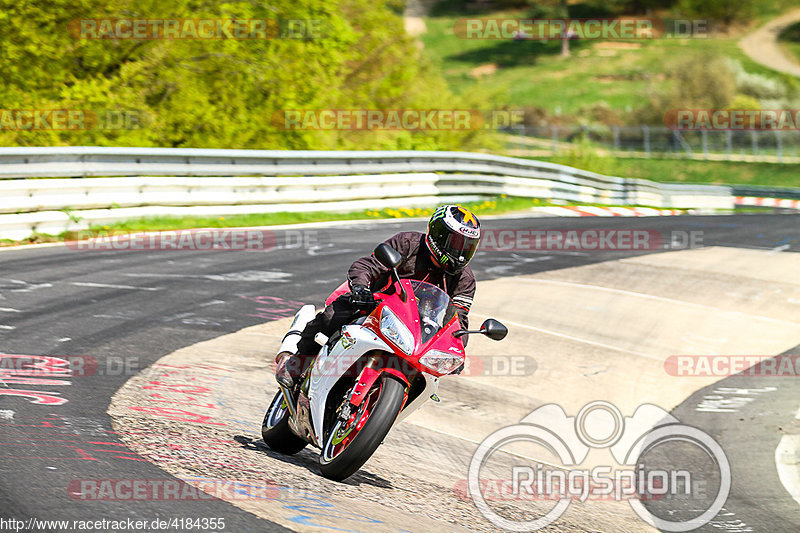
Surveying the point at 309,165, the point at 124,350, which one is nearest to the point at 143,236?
the point at 309,165

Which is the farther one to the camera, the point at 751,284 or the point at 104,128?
the point at 104,128

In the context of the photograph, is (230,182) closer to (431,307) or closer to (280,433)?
(280,433)

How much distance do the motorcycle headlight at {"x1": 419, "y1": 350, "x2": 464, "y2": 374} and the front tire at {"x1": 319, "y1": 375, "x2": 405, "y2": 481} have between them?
0.22m

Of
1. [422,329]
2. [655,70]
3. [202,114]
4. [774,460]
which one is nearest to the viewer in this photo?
[422,329]

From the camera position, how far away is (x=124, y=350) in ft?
28.2

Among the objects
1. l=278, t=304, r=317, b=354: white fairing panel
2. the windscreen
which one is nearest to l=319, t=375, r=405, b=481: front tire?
the windscreen

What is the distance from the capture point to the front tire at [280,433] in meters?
6.48

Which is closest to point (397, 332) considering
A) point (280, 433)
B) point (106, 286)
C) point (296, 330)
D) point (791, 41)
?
point (296, 330)

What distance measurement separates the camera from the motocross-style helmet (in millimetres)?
6117

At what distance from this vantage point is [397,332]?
18.5 feet

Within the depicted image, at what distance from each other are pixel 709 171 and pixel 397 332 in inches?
1679

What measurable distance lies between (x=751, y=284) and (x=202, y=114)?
42.1 ft

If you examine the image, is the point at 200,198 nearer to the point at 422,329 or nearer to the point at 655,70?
the point at 422,329

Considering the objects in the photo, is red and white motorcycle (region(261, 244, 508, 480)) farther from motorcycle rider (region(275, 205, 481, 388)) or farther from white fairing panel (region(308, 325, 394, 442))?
motorcycle rider (region(275, 205, 481, 388))
